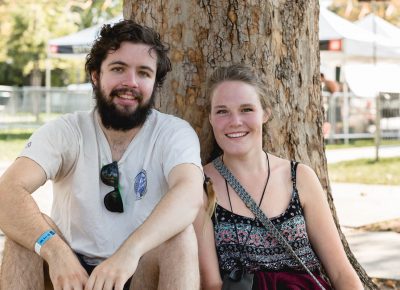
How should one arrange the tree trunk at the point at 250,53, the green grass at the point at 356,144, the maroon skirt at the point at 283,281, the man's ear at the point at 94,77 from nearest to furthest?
the maroon skirt at the point at 283,281
the man's ear at the point at 94,77
the tree trunk at the point at 250,53
the green grass at the point at 356,144

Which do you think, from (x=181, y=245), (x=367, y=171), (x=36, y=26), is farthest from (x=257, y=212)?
(x=36, y=26)

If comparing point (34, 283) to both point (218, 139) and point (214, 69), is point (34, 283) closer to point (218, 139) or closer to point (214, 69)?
point (218, 139)

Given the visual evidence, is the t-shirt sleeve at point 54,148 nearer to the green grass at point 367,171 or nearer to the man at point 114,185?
the man at point 114,185

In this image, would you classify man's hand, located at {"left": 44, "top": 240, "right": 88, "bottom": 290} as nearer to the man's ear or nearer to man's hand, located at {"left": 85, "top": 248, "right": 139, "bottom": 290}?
man's hand, located at {"left": 85, "top": 248, "right": 139, "bottom": 290}

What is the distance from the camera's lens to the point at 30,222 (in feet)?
11.2

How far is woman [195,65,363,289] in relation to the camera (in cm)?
359

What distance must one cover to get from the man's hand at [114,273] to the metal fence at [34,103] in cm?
1825

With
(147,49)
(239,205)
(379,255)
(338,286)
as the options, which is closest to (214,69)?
(147,49)

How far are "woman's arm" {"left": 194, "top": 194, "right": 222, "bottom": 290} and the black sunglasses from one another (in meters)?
0.41

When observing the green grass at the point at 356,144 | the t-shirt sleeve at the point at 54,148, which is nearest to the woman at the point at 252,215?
the t-shirt sleeve at the point at 54,148

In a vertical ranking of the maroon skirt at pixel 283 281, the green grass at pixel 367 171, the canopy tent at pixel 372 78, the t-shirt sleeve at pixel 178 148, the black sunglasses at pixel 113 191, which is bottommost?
the green grass at pixel 367 171

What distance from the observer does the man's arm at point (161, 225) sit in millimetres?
3197

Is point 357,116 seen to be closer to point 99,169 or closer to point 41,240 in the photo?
point 99,169

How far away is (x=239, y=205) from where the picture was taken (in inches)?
144
